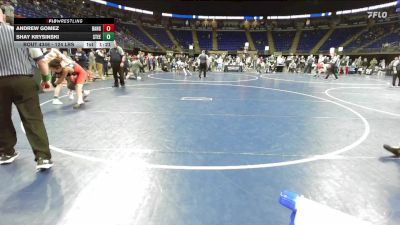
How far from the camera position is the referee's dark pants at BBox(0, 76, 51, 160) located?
325cm

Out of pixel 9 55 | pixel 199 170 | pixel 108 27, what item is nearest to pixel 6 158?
pixel 9 55

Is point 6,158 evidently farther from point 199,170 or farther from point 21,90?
point 199,170

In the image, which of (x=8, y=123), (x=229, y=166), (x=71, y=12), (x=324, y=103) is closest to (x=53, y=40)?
(x=8, y=123)

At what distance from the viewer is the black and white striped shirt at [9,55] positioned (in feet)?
10.5

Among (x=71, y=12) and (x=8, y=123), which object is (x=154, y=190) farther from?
(x=71, y=12)

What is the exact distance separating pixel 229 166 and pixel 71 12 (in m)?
39.1

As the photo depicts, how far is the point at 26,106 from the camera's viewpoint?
3.29m

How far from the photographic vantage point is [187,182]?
10.4ft

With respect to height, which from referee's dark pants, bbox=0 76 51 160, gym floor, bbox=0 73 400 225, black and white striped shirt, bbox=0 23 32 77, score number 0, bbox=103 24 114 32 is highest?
score number 0, bbox=103 24 114 32

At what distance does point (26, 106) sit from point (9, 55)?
61 centimetres

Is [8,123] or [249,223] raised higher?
[8,123]
